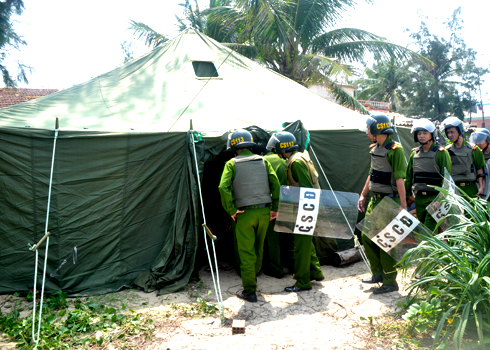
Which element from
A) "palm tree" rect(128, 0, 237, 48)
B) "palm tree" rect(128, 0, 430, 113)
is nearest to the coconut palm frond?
"palm tree" rect(128, 0, 237, 48)

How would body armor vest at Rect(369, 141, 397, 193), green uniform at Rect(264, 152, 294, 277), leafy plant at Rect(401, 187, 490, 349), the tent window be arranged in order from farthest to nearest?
the tent window → green uniform at Rect(264, 152, 294, 277) → body armor vest at Rect(369, 141, 397, 193) → leafy plant at Rect(401, 187, 490, 349)

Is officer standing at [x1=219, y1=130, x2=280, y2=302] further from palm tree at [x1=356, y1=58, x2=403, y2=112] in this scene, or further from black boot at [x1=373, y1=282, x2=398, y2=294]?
palm tree at [x1=356, y1=58, x2=403, y2=112]

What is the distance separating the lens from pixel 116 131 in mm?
5184

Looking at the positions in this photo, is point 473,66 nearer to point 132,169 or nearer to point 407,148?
point 407,148

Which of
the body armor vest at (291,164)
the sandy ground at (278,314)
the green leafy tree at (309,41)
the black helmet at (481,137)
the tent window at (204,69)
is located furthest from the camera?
the green leafy tree at (309,41)

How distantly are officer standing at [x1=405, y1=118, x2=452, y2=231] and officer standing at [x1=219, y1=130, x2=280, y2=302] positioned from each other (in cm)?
173

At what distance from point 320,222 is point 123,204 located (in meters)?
2.43

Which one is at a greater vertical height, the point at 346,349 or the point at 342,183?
the point at 342,183

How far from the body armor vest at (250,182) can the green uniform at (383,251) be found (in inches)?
48.5

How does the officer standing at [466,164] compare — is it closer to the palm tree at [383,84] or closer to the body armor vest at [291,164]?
the body armor vest at [291,164]

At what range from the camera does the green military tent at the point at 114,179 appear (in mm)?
4910

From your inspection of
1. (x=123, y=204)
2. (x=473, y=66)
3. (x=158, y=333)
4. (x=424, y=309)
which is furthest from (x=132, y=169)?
(x=473, y=66)

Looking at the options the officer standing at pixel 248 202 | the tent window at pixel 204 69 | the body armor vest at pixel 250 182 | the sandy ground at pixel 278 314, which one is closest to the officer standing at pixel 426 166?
the sandy ground at pixel 278 314

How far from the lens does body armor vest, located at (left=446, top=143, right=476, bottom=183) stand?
5.47m
